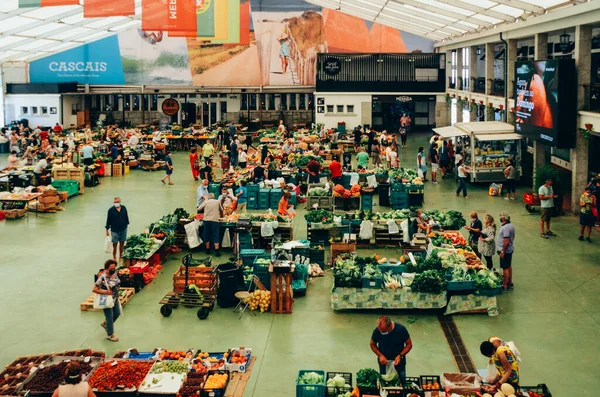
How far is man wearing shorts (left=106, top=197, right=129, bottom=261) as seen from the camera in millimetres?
14148

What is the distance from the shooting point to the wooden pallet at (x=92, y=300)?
12.0 metres

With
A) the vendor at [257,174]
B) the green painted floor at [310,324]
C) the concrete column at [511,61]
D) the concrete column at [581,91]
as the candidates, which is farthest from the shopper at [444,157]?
the green painted floor at [310,324]

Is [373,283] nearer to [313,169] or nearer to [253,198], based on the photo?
[253,198]

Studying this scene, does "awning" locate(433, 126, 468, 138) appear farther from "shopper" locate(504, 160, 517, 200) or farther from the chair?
the chair

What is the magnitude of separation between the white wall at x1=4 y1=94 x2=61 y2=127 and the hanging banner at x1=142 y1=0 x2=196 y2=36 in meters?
22.2

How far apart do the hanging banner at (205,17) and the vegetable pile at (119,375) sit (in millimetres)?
16516

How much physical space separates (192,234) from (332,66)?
25131 millimetres

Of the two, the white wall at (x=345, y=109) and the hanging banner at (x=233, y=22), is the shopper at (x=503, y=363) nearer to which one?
the hanging banner at (x=233, y=22)

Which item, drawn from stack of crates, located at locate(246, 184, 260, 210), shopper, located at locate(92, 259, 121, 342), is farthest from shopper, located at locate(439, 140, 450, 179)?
shopper, located at locate(92, 259, 121, 342)

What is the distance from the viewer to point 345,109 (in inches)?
1523

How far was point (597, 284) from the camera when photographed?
1312 cm

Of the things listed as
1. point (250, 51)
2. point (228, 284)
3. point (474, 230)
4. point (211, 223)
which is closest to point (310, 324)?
point (228, 284)

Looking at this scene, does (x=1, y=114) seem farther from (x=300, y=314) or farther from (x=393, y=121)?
(x=300, y=314)

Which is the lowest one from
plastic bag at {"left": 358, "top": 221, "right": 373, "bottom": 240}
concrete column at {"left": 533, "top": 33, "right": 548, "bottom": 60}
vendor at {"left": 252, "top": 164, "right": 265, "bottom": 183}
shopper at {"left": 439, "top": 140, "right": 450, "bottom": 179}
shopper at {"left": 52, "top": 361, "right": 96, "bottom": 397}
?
shopper at {"left": 52, "top": 361, "right": 96, "bottom": 397}
